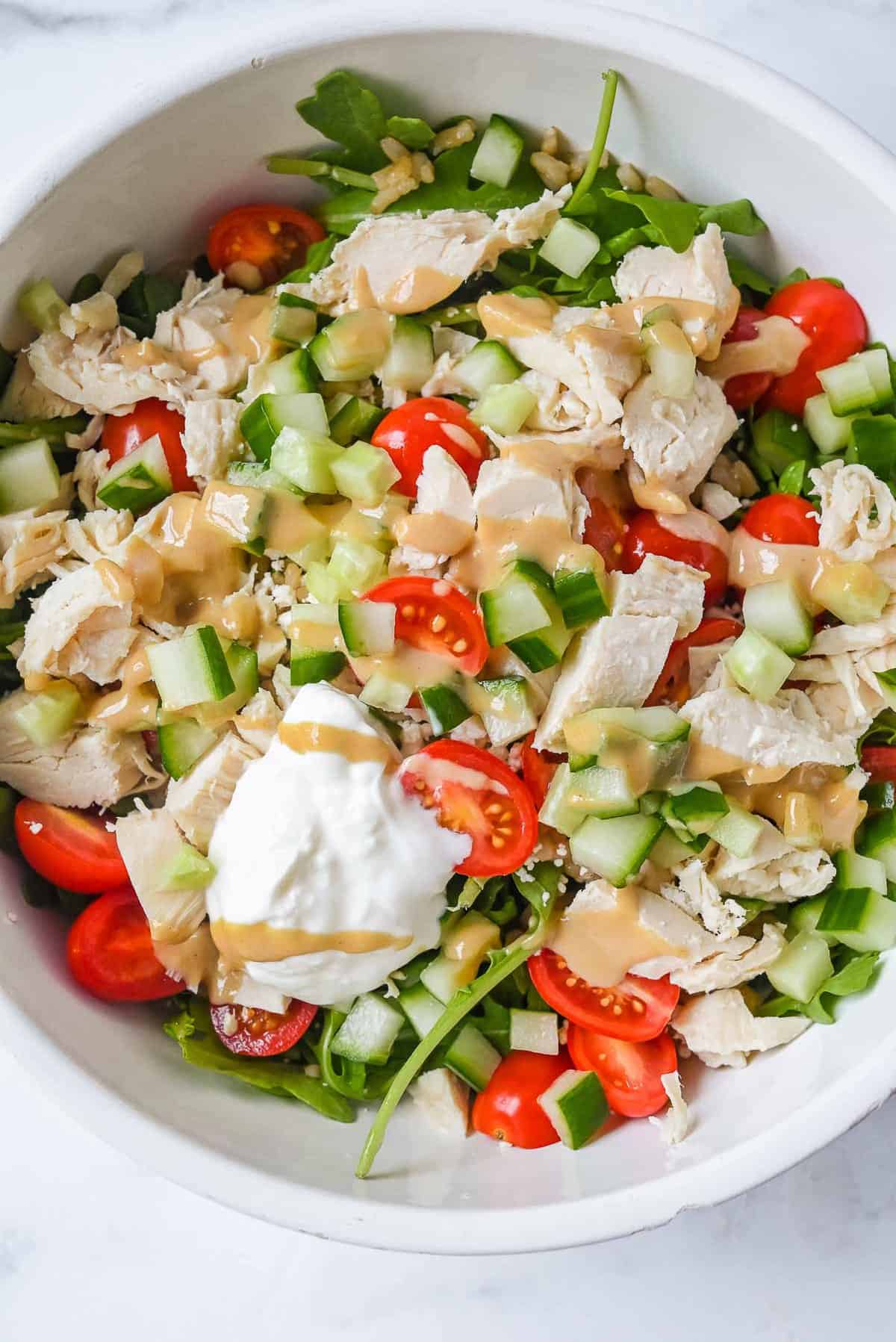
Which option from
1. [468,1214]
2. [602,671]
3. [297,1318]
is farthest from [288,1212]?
[602,671]

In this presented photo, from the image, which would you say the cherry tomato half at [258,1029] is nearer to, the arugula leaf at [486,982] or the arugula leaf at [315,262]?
the arugula leaf at [486,982]

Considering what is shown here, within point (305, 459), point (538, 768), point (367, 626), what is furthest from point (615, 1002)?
point (305, 459)

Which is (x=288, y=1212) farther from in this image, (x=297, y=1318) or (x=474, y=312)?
(x=474, y=312)

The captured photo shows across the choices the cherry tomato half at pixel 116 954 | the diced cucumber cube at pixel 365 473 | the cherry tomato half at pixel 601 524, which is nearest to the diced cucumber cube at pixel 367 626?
the diced cucumber cube at pixel 365 473

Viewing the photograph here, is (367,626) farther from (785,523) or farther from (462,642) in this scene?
(785,523)

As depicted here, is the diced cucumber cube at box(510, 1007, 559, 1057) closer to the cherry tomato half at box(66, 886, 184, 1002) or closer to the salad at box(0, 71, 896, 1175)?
the salad at box(0, 71, 896, 1175)
